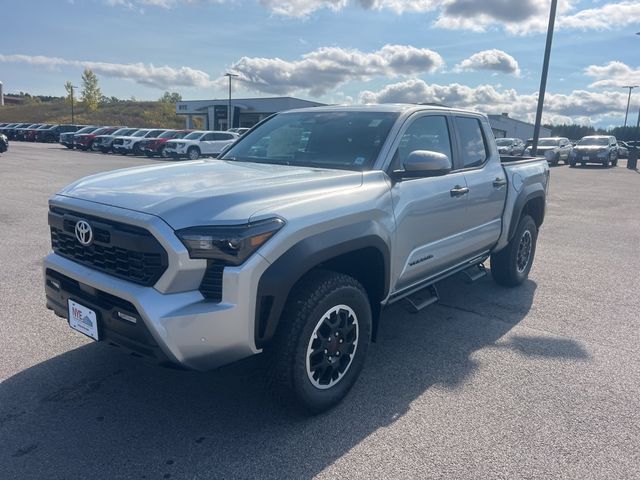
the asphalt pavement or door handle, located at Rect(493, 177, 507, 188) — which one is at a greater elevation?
door handle, located at Rect(493, 177, 507, 188)

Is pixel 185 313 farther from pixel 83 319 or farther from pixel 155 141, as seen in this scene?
pixel 155 141

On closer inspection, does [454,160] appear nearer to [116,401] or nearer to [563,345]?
[563,345]

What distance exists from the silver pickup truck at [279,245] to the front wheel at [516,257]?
141cm

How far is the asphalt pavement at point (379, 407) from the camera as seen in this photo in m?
2.77

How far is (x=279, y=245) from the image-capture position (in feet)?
9.04

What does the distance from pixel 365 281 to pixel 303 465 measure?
129cm

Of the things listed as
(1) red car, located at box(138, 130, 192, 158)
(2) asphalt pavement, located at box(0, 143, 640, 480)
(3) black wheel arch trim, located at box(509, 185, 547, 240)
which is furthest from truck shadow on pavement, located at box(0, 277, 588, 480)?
(1) red car, located at box(138, 130, 192, 158)

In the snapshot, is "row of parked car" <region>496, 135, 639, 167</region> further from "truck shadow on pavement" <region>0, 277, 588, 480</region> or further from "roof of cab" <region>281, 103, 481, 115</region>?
"truck shadow on pavement" <region>0, 277, 588, 480</region>

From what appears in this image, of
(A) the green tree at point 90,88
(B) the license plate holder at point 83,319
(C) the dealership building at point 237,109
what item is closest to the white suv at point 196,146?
(C) the dealership building at point 237,109

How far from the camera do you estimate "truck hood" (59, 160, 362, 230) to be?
8.96 feet

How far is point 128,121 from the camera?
92.9 meters

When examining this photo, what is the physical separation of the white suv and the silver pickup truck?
24111mm

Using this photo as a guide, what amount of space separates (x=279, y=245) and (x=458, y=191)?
6.90 ft

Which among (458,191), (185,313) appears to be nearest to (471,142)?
(458,191)
